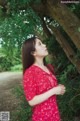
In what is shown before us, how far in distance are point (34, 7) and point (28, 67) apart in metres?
1.85

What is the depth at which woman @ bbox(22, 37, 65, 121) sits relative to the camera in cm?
245

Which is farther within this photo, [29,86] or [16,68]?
[16,68]

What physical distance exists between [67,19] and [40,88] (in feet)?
5.65

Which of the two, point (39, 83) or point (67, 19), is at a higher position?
point (39, 83)

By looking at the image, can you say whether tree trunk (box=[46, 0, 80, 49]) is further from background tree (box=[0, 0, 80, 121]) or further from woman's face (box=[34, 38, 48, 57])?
woman's face (box=[34, 38, 48, 57])

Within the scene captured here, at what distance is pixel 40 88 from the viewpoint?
2508 mm

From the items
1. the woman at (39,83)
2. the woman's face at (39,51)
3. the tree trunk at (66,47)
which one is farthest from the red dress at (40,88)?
the tree trunk at (66,47)

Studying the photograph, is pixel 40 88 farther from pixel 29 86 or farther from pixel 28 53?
pixel 28 53

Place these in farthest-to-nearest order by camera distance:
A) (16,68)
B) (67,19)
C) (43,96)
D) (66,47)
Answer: (16,68) < (66,47) < (67,19) < (43,96)

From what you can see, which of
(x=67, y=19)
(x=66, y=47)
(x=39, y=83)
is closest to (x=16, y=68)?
(x=66, y=47)

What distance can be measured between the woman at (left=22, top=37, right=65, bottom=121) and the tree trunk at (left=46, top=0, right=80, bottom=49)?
141cm

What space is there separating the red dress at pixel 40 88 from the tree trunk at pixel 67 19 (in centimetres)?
145

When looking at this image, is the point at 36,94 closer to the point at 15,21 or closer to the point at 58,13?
the point at 15,21

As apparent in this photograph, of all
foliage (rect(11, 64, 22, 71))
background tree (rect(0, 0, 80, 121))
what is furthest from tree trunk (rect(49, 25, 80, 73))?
foliage (rect(11, 64, 22, 71))
